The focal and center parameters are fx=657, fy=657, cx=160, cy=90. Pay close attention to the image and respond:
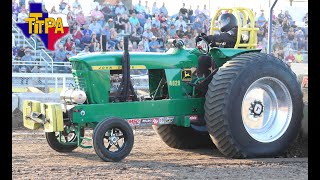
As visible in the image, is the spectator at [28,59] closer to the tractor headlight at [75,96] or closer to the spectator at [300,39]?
the spectator at [300,39]

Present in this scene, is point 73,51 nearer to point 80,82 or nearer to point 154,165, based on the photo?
point 80,82

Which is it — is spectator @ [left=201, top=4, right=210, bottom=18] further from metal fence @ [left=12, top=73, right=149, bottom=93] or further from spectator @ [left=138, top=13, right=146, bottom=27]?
metal fence @ [left=12, top=73, right=149, bottom=93]

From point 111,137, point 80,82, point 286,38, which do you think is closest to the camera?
point 111,137

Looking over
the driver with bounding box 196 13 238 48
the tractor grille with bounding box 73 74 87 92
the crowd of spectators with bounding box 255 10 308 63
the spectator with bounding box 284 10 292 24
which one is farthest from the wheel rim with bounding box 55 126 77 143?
the spectator with bounding box 284 10 292 24

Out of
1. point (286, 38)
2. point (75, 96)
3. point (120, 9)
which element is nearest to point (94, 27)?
point (120, 9)

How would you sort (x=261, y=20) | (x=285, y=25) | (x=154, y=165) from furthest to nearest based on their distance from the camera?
1. (x=285, y=25)
2. (x=261, y=20)
3. (x=154, y=165)

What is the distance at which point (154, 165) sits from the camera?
767 centimetres

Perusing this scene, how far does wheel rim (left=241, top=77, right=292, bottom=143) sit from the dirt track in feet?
1.23

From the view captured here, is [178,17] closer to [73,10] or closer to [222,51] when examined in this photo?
[73,10]

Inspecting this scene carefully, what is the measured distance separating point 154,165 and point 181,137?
5.91 ft

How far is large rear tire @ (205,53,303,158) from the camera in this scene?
8.18 meters

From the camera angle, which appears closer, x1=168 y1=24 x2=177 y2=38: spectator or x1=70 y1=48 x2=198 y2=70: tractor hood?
x1=70 y1=48 x2=198 y2=70: tractor hood

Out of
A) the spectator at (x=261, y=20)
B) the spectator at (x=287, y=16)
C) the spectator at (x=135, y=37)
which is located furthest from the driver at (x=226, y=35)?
the spectator at (x=287, y=16)

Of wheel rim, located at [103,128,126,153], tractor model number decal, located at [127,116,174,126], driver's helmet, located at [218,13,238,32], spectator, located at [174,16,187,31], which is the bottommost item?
wheel rim, located at [103,128,126,153]
